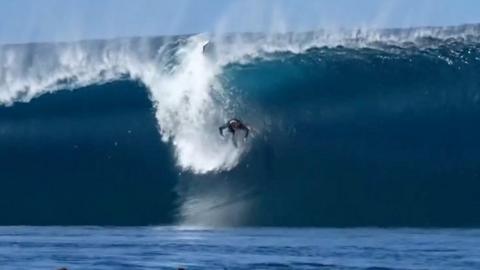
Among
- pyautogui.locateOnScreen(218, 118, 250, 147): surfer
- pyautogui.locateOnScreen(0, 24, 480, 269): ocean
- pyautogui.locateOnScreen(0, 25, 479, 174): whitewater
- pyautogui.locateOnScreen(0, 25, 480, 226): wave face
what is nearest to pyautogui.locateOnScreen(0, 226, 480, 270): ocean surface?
pyautogui.locateOnScreen(0, 24, 480, 269): ocean

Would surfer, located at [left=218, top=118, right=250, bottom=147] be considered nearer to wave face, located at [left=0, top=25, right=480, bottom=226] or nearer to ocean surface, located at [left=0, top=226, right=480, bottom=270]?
wave face, located at [left=0, top=25, right=480, bottom=226]

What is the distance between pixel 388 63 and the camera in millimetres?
29266

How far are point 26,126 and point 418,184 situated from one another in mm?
7579

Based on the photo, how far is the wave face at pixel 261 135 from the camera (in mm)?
26297

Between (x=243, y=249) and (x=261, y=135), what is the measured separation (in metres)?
5.55

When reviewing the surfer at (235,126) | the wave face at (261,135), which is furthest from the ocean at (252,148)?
the surfer at (235,126)

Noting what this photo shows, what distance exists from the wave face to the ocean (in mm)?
30

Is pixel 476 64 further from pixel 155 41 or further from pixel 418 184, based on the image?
pixel 155 41

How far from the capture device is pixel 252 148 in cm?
2700

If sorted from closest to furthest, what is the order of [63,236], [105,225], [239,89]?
[63,236]
[105,225]
[239,89]

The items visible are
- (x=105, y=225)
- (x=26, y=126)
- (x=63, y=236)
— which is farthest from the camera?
(x=26, y=126)

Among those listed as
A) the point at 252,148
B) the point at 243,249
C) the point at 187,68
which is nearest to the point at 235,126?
the point at 252,148

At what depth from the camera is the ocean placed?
2511 centimetres

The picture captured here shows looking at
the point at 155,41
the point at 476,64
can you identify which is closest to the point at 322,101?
the point at 476,64
